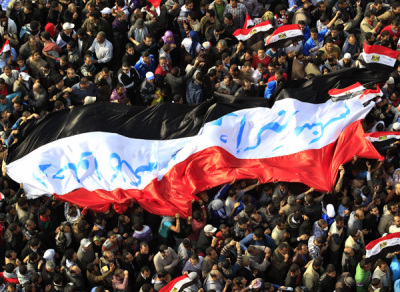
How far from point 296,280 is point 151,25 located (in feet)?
26.7

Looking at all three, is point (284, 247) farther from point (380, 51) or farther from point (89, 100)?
point (89, 100)

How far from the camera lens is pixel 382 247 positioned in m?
17.8

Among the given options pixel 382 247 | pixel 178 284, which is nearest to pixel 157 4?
pixel 178 284

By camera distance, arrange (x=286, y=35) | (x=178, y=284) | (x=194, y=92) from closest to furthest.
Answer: (x=178, y=284) → (x=194, y=92) → (x=286, y=35)

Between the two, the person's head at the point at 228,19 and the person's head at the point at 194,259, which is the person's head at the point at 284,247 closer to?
the person's head at the point at 194,259

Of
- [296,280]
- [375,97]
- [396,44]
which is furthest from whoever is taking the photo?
[396,44]

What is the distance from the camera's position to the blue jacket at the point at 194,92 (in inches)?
Answer: 869

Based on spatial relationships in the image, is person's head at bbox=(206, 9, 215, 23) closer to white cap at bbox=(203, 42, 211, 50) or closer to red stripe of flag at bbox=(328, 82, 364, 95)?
white cap at bbox=(203, 42, 211, 50)

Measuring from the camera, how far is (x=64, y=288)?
18.4 meters

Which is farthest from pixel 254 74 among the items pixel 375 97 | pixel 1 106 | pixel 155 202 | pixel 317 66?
pixel 1 106

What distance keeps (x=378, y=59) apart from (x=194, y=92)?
4.07 m

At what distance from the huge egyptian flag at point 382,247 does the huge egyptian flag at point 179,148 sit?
208 cm

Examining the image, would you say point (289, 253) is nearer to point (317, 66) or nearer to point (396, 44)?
point (317, 66)

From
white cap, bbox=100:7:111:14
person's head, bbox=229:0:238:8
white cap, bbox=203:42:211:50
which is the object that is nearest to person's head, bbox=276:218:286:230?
white cap, bbox=203:42:211:50
